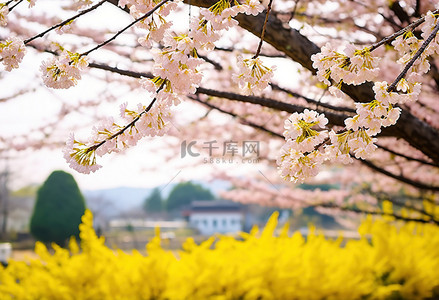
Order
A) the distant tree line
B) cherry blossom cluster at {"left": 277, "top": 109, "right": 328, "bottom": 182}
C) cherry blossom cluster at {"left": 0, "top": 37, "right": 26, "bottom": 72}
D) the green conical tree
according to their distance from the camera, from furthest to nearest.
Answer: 1. the distant tree line
2. the green conical tree
3. cherry blossom cluster at {"left": 0, "top": 37, "right": 26, "bottom": 72}
4. cherry blossom cluster at {"left": 277, "top": 109, "right": 328, "bottom": 182}

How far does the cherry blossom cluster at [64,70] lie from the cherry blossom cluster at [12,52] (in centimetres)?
14

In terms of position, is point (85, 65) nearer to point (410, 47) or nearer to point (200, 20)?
point (200, 20)

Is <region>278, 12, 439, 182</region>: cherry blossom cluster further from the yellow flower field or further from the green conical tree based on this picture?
the green conical tree

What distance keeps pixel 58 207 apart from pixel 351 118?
10.5 m

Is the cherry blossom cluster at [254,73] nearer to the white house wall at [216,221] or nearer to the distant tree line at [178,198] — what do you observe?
the distant tree line at [178,198]

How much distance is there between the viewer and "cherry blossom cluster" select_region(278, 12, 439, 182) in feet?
3.40

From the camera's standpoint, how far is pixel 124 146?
3.66 ft

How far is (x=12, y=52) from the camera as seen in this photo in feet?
4.23

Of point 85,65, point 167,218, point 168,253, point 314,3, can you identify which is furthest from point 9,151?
point 167,218

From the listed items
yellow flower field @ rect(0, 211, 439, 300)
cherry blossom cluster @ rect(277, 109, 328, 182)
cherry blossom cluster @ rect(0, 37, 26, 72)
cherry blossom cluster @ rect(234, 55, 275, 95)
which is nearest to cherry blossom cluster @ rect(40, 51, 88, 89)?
cherry blossom cluster @ rect(0, 37, 26, 72)

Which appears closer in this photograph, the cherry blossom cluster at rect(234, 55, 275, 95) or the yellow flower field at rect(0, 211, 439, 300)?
the cherry blossom cluster at rect(234, 55, 275, 95)

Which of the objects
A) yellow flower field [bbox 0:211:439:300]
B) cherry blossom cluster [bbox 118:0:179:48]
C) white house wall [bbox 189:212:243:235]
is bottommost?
white house wall [bbox 189:212:243:235]

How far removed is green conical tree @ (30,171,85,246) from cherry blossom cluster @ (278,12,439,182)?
10006 mm

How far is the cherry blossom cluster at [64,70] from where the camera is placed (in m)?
1.17
